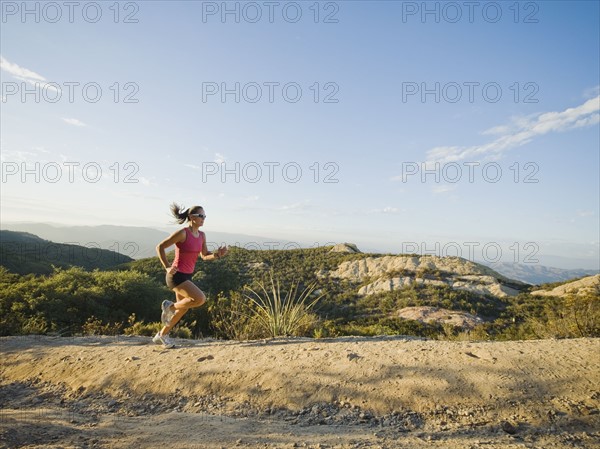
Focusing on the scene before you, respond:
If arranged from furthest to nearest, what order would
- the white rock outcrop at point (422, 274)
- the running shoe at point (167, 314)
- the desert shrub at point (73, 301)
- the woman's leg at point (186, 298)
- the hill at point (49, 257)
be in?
1. the white rock outcrop at point (422, 274)
2. the hill at point (49, 257)
3. the desert shrub at point (73, 301)
4. the running shoe at point (167, 314)
5. the woman's leg at point (186, 298)

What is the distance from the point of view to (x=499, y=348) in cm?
424

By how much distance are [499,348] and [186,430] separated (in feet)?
12.8

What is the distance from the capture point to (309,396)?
356 centimetres

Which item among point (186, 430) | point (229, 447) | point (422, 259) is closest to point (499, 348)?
point (229, 447)

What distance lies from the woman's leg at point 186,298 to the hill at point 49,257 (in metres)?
22.9

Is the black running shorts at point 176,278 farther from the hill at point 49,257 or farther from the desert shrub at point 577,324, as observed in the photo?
the hill at point 49,257

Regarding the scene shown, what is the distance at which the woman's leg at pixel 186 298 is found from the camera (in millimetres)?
5023

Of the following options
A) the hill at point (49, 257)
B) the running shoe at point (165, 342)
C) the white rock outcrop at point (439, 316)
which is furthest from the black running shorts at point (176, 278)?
the hill at point (49, 257)

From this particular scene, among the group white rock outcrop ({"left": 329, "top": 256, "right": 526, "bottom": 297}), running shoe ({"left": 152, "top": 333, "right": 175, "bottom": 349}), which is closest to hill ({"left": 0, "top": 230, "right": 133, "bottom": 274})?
running shoe ({"left": 152, "top": 333, "right": 175, "bottom": 349})

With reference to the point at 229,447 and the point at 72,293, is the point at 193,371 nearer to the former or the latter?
the point at 229,447

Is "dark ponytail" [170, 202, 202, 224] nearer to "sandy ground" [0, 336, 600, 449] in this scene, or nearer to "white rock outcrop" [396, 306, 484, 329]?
"sandy ground" [0, 336, 600, 449]

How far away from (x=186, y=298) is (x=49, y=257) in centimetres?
3474

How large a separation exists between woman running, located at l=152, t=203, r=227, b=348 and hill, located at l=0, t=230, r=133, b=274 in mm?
23018

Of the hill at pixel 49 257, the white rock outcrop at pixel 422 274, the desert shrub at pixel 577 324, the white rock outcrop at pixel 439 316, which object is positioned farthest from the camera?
the white rock outcrop at pixel 422 274
